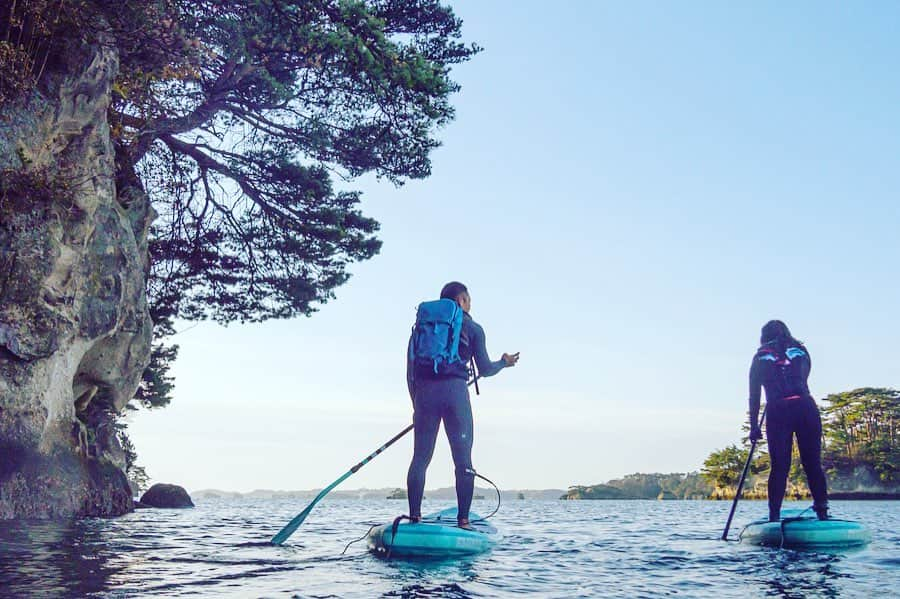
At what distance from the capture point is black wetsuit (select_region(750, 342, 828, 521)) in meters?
10.5

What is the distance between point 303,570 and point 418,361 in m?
2.62

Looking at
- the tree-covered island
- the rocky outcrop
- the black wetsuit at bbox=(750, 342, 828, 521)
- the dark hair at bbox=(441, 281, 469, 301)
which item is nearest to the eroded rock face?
the tree-covered island

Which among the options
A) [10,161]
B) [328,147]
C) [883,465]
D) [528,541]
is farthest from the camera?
[883,465]

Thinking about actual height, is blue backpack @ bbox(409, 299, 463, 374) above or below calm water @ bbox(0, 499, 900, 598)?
above

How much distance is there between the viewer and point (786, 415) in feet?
34.8

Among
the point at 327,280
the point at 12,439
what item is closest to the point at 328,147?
the point at 327,280

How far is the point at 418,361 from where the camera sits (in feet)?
29.7

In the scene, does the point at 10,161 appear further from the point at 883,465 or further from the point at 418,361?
the point at 883,465

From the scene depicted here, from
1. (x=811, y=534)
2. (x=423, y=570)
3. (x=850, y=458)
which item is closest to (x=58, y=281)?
(x=423, y=570)

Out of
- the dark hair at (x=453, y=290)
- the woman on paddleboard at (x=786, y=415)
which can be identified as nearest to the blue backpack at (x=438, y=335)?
the dark hair at (x=453, y=290)

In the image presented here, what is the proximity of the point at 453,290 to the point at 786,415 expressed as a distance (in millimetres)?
4858

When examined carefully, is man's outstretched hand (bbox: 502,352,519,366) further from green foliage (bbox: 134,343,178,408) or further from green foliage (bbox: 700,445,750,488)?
green foliage (bbox: 700,445,750,488)

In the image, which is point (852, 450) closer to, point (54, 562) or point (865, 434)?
point (865, 434)

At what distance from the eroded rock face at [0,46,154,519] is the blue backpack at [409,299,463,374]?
10.0 meters
